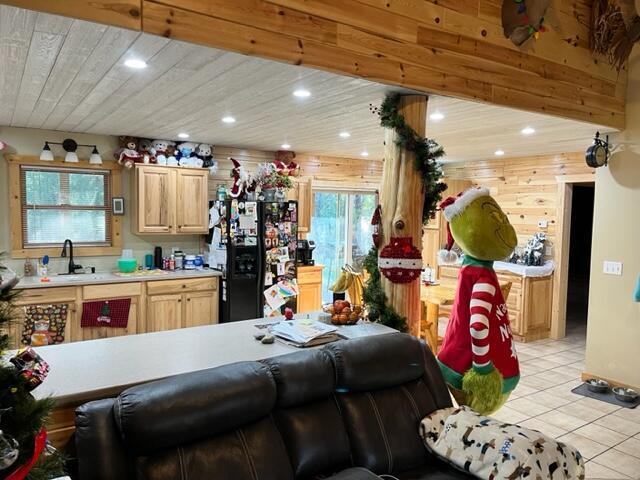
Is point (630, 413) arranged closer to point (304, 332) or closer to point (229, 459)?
point (304, 332)

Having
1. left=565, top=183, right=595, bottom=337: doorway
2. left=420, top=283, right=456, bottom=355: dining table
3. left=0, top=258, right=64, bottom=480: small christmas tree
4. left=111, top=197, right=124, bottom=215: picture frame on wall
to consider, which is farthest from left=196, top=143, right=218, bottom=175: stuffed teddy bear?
left=565, top=183, right=595, bottom=337: doorway

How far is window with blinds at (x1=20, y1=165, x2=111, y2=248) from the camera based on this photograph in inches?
190

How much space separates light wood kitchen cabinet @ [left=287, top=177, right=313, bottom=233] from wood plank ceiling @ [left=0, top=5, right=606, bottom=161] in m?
0.88

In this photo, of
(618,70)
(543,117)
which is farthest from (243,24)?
(618,70)

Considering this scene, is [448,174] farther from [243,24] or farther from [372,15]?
[243,24]

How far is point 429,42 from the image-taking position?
274cm

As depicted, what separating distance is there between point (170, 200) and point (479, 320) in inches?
154

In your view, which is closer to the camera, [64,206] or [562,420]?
[562,420]

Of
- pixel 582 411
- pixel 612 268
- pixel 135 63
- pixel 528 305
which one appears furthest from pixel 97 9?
pixel 528 305

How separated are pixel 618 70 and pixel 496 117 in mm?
1336

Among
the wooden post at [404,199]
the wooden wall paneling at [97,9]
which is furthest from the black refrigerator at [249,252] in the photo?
the wooden wall paneling at [97,9]

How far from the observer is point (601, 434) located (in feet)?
11.5

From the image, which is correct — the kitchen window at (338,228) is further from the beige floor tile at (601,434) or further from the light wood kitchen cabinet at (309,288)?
the beige floor tile at (601,434)

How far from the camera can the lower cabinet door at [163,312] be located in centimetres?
497
